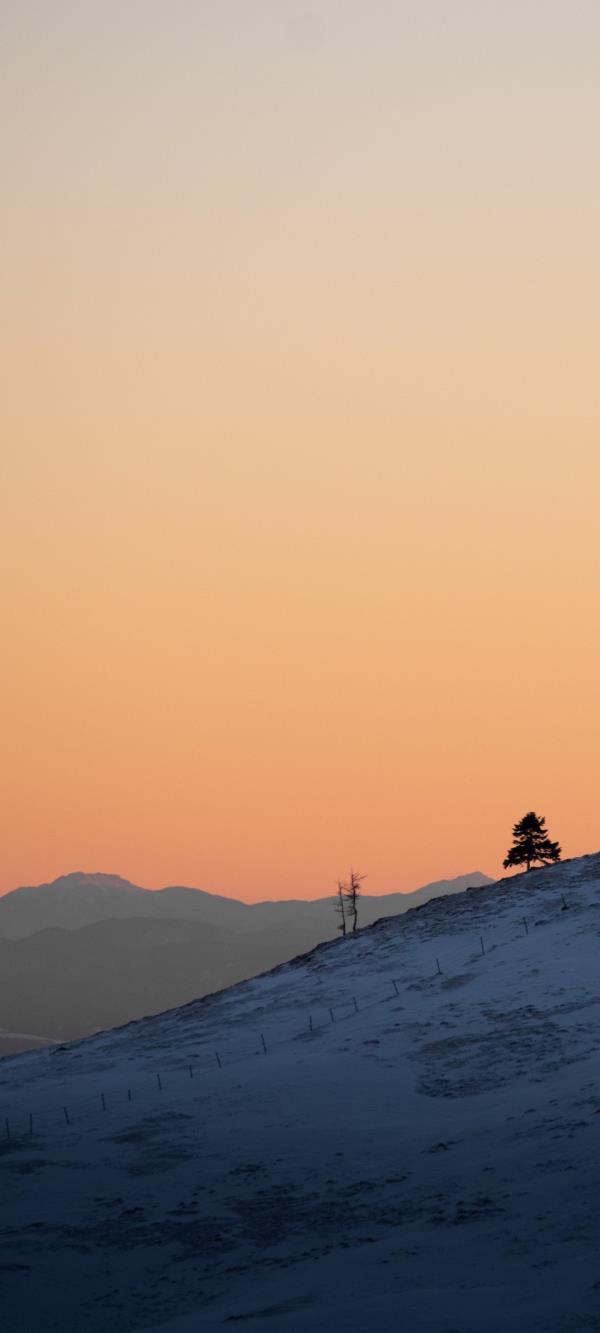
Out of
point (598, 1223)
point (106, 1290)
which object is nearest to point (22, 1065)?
point (106, 1290)

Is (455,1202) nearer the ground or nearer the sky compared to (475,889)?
nearer the ground

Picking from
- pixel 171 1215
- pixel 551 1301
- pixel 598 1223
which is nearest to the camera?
pixel 551 1301

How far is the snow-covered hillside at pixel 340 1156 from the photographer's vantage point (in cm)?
2625

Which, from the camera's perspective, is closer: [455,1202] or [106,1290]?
[106,1290]

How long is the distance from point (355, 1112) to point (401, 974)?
19170 mm

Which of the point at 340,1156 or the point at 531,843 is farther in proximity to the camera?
the point at 531,843

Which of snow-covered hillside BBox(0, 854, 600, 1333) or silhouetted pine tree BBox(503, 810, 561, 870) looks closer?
snow-covered hillside BBox(0, 854, 600, 1333)

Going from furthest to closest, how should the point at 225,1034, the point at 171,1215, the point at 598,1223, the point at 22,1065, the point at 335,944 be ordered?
the point at 335,944 → the point at 22,1065 → the point at 225,1034 → the point at 171,1215 → the point at 598,1223

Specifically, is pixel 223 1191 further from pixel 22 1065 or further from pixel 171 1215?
pixel 22 1065

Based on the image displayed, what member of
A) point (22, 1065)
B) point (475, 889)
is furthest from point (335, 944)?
point (22, 1065)

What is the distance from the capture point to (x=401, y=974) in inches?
2368

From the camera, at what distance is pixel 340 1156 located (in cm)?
3691

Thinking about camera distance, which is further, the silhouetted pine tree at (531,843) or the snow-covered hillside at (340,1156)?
the silhouetted pine tree at (531,843)

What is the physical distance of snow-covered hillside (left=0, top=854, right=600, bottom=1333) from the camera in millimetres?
26250
